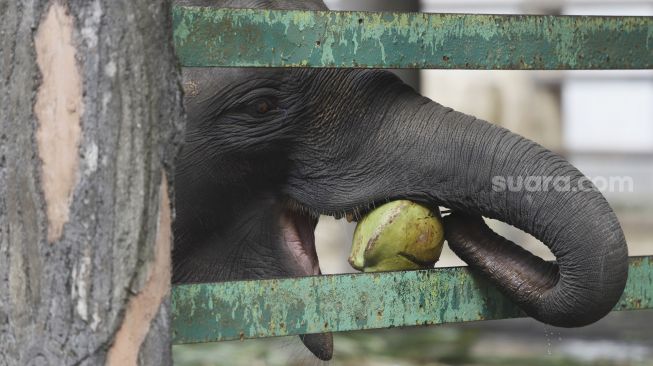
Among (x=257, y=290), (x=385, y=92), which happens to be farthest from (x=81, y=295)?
(x=385, y=92)

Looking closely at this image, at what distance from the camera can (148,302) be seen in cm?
170

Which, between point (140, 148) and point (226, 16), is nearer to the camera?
point (140, 148)

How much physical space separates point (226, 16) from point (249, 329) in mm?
563

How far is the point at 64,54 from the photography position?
5.38ft

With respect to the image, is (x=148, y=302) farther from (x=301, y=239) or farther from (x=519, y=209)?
(x=301, y=239)

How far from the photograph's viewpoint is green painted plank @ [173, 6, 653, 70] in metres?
2.01

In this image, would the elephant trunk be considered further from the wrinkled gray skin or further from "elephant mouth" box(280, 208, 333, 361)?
"elephant mouth" box(280, 208, 333, 361)

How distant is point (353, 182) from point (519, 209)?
17.5 inches

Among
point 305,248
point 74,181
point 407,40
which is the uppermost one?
point 407,40

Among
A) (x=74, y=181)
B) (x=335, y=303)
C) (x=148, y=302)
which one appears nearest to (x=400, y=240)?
(x=335, y=303)

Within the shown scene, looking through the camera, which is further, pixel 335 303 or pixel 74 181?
pixel 335 303

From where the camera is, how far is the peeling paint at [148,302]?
5.47 ft

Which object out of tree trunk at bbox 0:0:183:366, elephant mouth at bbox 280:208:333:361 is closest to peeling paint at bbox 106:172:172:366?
tree trunk at bbox 0:0:183:366

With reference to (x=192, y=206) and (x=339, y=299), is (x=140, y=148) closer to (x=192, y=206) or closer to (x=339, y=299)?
(x=339, y=299)
